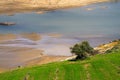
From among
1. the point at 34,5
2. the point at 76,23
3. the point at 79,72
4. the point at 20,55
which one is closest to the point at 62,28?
the point at 76,23

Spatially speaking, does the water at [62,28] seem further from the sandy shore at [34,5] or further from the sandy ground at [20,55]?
the sandy shore at [34,5]

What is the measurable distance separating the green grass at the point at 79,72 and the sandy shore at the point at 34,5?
71.5 meters

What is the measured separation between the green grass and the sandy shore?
235 ft

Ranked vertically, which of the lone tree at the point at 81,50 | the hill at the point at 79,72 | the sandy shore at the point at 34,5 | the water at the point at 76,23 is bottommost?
the water at the point at 76,23

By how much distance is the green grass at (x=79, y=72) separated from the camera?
2292cm

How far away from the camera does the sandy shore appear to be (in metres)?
98.4

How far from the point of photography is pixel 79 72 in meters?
24.0

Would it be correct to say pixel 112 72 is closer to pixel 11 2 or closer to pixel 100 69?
pixel 100 69

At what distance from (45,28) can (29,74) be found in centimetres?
4968

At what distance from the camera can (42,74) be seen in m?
23.8

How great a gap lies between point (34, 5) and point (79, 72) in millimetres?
81762

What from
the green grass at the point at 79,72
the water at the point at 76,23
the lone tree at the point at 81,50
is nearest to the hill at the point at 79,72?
the green grass at the point at 79,72

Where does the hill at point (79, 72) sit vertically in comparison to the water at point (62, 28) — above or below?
above

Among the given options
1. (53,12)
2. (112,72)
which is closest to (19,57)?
(112,72)
